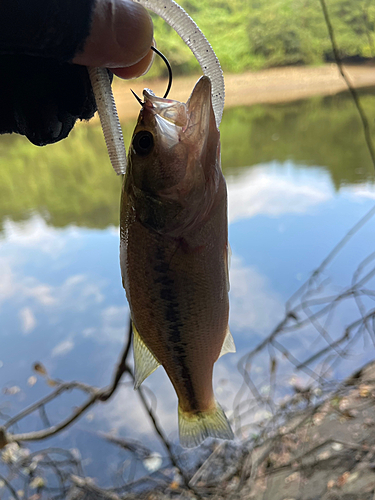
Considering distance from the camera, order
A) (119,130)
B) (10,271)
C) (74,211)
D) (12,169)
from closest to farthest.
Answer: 1. (119,130)
2. (10,271)
3. (74,211)
4. (12,169)

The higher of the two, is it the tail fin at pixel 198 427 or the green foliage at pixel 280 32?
Answer: the green foliage at pixel 280 32

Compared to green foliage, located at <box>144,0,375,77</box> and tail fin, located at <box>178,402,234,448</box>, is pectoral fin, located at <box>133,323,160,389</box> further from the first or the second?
green foliage, located at <box>144,0,375,77</box>

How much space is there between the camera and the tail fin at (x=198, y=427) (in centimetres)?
95

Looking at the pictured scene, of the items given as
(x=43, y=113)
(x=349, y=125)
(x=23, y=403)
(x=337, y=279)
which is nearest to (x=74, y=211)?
(x=23, y=403)

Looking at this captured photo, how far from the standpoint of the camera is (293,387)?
10.9 feet

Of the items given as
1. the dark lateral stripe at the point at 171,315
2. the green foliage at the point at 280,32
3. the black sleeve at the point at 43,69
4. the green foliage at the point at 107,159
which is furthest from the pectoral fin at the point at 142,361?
the green foliage at the point at 280,32

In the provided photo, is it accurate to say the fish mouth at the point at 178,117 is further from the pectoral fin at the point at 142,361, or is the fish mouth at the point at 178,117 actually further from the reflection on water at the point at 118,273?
the reflection on water at the point at 118,273

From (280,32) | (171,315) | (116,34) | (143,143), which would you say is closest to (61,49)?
(116,34)

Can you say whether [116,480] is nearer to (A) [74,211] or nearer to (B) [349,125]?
(A) [74,211]

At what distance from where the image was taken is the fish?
0.77 metres

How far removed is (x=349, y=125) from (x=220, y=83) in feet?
32.1

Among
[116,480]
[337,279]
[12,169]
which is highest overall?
[12,169]

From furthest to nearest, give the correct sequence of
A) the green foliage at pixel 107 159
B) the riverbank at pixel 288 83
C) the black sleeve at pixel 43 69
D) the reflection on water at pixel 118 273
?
the riverbank at pixel 288 83 → the green foliage at pixel 107 159 → the reflection on water at pixel 118 273 → the black sleeve at pixel 43 69

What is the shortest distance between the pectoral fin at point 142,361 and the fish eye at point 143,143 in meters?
0.45
